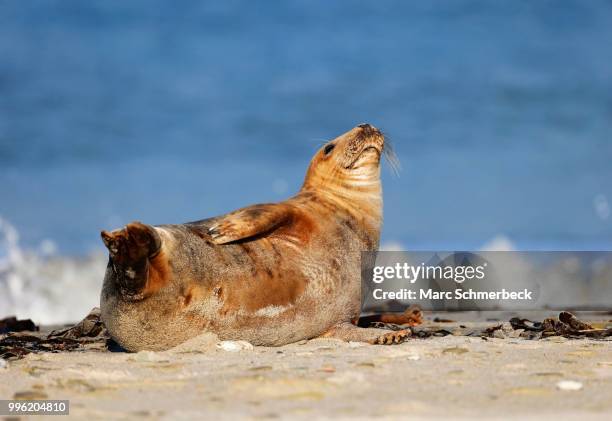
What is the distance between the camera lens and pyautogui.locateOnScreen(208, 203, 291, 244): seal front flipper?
6.72 meters

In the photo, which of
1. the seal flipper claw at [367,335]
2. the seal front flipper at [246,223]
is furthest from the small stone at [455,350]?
the seal front flipper at [246,223]

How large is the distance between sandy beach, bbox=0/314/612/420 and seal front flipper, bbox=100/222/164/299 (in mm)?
486

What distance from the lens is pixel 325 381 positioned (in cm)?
468

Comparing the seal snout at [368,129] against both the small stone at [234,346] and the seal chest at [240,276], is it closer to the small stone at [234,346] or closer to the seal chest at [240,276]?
the seal chest at [240,276]

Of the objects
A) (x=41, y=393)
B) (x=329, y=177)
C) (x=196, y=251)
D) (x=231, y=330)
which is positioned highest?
(x=329, y=177)

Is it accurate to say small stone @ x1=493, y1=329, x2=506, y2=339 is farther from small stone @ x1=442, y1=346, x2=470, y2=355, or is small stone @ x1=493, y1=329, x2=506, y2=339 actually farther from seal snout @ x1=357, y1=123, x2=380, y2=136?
seal snout @ x1=357, y1=123, x2=380, y2=136

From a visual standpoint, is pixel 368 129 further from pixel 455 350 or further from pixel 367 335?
pixel 455 350

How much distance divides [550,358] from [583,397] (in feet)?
5.23

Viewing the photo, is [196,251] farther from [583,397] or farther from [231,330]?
[583,397]

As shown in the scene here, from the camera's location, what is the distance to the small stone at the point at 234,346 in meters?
6.44

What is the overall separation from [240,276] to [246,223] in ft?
1.34

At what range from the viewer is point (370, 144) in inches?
349

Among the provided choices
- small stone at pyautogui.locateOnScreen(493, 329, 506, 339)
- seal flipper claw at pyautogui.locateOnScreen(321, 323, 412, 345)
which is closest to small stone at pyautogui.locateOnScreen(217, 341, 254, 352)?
seal flipper claw at pyautogui.locateOnScreen(321, 323, 412, 345)

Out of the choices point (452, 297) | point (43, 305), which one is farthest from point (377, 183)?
point (43, 305)
